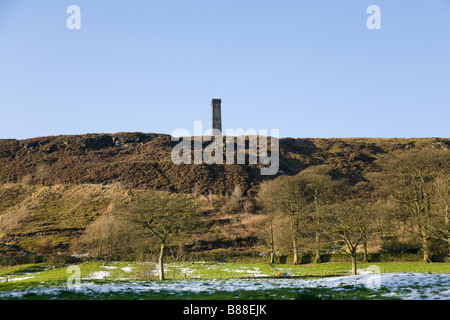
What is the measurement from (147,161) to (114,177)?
11127 millimetres

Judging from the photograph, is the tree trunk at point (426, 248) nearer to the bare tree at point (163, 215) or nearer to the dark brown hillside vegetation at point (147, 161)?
the bare tree at point (163, 215)

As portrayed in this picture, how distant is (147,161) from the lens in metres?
99.8

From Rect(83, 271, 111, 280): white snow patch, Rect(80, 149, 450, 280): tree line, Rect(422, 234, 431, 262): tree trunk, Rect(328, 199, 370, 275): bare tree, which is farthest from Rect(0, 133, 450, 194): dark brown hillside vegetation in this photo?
Rect(422, 234, 431, 262): tree trunk

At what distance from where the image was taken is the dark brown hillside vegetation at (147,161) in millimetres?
91094

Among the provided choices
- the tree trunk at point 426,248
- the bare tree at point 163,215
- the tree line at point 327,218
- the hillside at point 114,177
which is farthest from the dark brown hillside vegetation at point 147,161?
the bare tree at point 163,215

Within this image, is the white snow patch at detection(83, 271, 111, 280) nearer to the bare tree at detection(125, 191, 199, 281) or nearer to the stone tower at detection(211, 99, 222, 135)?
the bare tree at detection(125, 191, 199, 281)

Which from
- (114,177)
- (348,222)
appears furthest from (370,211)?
(114,177)

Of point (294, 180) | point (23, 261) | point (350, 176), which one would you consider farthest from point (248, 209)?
point (23, 261)

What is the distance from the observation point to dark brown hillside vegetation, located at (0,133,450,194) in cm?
9109

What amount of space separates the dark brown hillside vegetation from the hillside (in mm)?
255

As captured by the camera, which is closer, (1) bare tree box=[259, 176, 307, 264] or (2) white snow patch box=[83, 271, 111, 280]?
(2) white snow patch box=[83, 271, 111, 280]

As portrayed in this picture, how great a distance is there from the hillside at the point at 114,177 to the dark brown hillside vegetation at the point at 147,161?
0.84 ft
